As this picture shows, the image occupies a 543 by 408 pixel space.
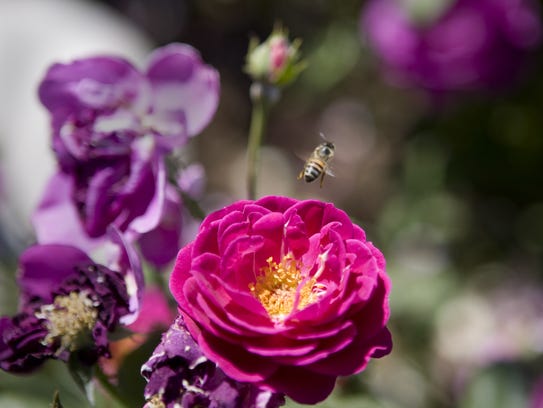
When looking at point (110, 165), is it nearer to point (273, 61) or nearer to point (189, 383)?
point (273, 61)

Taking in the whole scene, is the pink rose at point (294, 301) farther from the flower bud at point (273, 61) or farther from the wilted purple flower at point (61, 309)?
the flower bud at point (273, 61)

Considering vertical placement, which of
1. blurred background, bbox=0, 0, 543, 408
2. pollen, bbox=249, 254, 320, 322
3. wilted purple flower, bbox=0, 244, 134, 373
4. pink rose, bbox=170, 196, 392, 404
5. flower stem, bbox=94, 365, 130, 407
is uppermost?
pink rose, bbox=170, 196, 392, 404

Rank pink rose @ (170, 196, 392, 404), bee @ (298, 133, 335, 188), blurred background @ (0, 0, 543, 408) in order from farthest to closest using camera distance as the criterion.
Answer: blurred background @ (0, 0, 543, 408) < bee @ (298, 133, 335, 188) < pink rose @ (170, 196, 392, 404)

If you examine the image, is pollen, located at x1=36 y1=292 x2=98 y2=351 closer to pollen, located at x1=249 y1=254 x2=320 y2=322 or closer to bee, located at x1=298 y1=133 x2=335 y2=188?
pollen, located at x1=249 y1=254 x2=320 y2=322

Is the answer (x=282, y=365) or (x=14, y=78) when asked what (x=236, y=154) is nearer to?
(x=14, y=78)

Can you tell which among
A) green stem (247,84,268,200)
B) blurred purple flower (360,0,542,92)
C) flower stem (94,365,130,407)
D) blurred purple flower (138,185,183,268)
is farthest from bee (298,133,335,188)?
blurred purple flower (360,0,542,92)

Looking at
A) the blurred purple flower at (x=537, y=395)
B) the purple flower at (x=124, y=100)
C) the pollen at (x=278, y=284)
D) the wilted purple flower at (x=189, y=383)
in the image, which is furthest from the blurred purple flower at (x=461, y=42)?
the wilted purple flower at (x=189, y=383)
